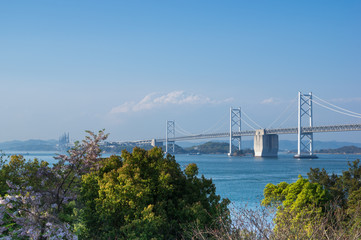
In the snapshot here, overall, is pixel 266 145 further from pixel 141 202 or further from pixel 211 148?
pixel 141 202

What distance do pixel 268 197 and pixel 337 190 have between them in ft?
6.09

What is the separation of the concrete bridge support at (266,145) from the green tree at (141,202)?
66859 mm

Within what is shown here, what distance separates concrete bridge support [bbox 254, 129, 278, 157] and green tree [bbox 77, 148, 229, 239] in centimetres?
6686

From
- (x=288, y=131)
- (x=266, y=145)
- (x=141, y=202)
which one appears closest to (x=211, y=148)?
(x=266, y=145)

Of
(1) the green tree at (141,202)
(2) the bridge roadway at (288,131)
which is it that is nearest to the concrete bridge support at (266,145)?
(2) the bridge roadway at (288,131)

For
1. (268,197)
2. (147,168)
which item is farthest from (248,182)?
(147,168)

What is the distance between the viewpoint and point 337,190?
12531 millimetres

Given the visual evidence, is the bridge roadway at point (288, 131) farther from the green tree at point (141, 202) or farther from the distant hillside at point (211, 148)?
the green tree at point (141, 202)

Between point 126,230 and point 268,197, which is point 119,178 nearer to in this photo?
point 126,230

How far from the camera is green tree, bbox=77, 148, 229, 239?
834cm

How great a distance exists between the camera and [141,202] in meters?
8.49

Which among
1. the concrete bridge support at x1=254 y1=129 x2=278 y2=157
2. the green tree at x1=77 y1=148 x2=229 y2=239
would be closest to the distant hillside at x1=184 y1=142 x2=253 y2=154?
the concrete bridge support at x1=254 y1=129 x2=278 y2=157

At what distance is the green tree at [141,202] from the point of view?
27.3 feet

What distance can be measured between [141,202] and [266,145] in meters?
71.2
